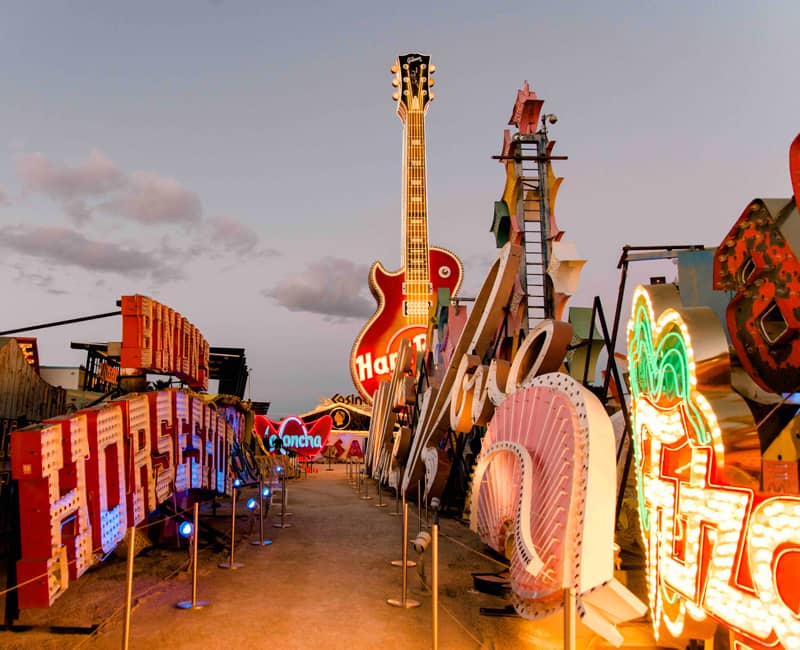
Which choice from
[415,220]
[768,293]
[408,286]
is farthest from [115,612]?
[415,220]

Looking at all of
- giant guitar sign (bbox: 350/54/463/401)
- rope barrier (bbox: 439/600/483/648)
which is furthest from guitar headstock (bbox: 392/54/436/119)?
rope barrier (bbox: 439/600/483/648)

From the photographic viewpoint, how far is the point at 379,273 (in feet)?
134

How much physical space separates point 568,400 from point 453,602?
3951mm

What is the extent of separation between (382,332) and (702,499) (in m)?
35.6

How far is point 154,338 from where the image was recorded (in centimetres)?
1141

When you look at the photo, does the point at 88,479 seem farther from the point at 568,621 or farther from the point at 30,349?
the point at 30,349

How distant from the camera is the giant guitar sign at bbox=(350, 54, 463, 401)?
132 ft

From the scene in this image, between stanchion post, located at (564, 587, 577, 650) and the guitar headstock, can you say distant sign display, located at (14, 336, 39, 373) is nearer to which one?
stanchion post, located at (564, 587, 577, 650)

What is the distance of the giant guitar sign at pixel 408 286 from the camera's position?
40156mm

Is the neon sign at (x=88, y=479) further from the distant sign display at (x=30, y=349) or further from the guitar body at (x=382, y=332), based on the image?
the guitar body at (x=382, y=332)

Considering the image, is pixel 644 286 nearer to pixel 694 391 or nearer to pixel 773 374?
pixel 694 391

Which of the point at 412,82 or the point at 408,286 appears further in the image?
the point at 412,82

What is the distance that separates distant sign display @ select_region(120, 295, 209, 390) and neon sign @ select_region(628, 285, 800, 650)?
8.03 m

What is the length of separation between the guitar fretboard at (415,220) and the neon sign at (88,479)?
28.6m
